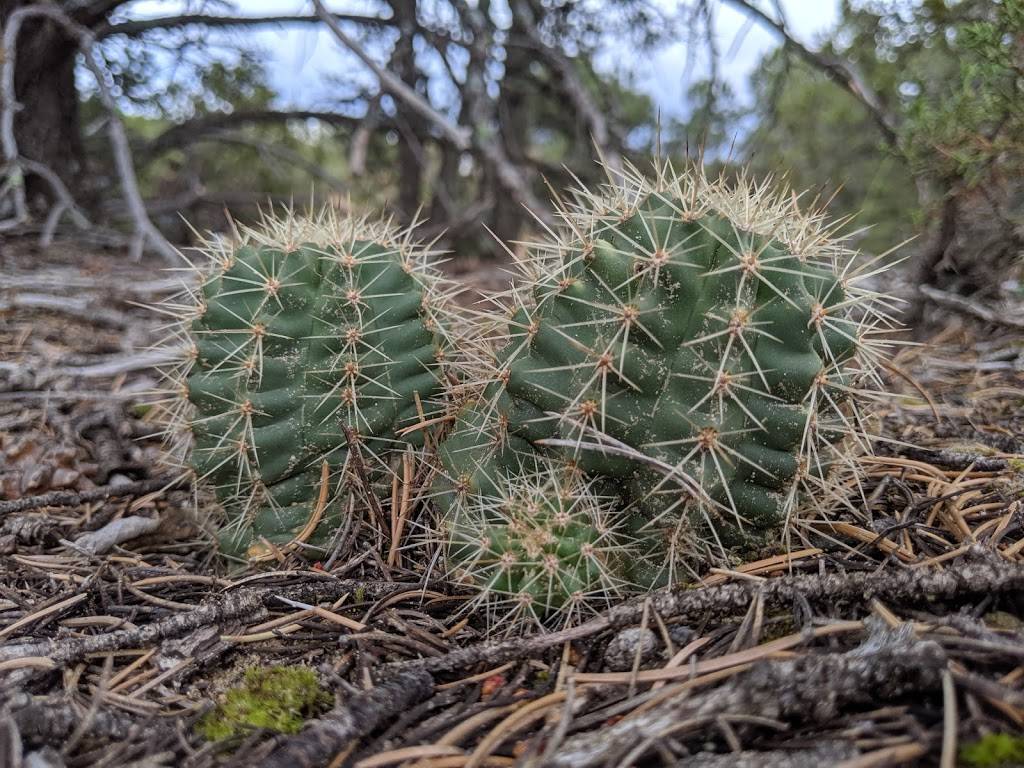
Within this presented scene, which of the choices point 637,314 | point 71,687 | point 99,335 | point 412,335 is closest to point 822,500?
point 637,314

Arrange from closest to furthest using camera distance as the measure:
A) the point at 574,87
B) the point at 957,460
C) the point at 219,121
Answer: the point at 957,460
the point at 574,87
the point at 219,121

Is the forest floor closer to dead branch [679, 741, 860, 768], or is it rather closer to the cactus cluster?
A: dead branch [679, 741, 860, 768]

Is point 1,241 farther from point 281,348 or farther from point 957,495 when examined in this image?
point 957,495

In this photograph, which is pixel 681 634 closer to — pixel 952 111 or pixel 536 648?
pixel 536 648

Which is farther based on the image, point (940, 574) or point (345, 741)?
point (940, 574)

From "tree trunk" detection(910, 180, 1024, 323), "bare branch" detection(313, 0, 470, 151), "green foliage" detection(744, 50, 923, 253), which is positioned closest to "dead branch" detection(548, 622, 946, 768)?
"tree trunk" detection(910, 180, 1024, 323)

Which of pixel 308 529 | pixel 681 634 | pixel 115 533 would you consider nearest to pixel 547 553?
pixel 681 634
